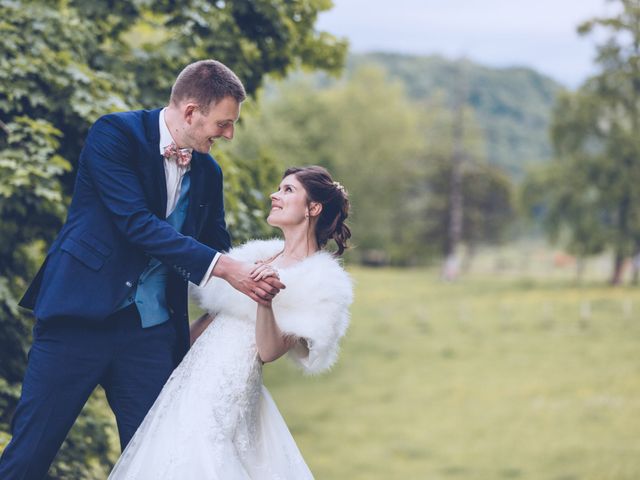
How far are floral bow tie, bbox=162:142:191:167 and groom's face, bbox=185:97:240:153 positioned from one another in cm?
5

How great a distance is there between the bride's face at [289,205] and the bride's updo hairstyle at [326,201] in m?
0.03

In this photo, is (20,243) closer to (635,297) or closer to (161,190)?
(161,190)

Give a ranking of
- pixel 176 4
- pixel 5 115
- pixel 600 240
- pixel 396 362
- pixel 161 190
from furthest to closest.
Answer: pixel 600 240 < pixel 396 362 < pixel 176 4 < pixel 5 115 < pixel 161 190

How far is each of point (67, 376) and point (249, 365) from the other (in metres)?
0.79

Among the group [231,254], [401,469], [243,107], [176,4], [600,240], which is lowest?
[401,469]

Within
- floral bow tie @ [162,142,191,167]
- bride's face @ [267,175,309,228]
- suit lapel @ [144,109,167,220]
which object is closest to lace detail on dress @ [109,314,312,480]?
bride's face @ [267,175,309,228]

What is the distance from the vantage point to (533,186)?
4062cm

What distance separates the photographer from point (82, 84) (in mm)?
6977

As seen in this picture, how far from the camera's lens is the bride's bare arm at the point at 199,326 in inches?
173

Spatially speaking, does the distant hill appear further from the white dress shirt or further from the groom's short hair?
the groom's short hair

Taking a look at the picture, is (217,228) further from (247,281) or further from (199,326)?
(247,281)

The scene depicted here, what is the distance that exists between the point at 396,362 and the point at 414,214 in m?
29.6

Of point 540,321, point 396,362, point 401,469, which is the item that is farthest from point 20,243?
point 540,321

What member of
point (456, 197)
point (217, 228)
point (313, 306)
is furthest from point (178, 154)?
point (456, 197)
